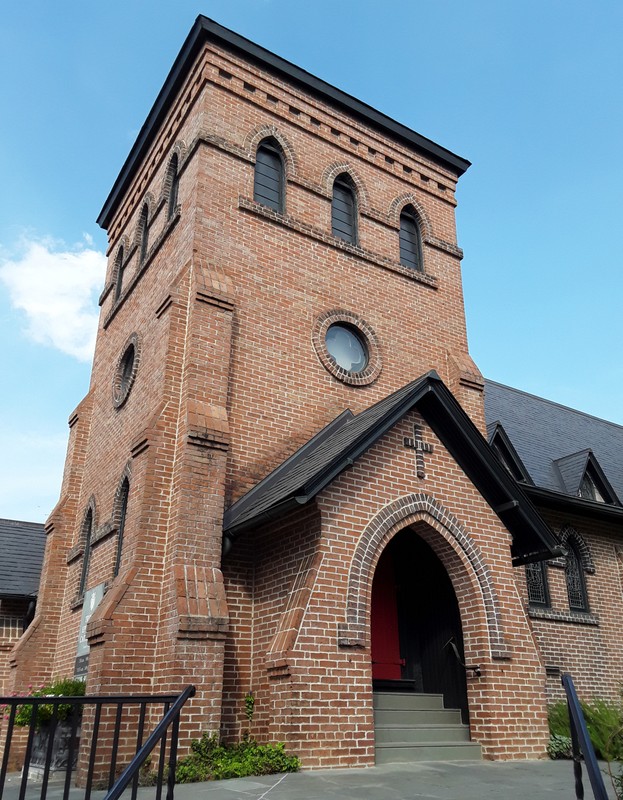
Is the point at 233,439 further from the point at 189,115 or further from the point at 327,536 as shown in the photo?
the point at 189,115

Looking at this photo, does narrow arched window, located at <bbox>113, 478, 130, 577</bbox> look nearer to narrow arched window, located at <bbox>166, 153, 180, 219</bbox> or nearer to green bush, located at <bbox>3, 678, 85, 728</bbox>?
green bush, located at <bbox>3, 678, 85, 728</bbox>

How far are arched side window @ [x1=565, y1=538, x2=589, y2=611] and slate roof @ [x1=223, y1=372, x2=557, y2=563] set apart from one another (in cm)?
439

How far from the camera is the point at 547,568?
14367 millimetres

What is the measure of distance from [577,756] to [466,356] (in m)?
10.0

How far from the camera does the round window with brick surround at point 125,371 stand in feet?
42.8

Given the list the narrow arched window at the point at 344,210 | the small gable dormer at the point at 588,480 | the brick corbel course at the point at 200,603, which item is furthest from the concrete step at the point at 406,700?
the narrow arched window at the point at 344,210

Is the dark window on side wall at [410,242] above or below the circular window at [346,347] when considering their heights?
above

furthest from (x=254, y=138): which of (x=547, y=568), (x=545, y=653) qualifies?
(x=545, y=653)

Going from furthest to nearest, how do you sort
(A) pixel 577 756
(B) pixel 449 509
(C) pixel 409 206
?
(C) pixel 409 206, (B) pixel 449 509, (A) pixel 577 756

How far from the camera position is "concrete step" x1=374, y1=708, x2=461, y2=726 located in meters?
9.41

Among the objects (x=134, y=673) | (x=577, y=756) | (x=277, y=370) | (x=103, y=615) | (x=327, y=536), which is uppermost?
(x=277, y=370)

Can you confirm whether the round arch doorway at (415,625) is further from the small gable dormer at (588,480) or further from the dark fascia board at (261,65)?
the dark fascia board at (261,65)

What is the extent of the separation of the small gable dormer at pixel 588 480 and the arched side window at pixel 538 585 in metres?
2.28

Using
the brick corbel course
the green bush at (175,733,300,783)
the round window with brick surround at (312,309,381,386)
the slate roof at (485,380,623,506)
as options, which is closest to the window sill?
the slate roof at (485,380,623,506)
